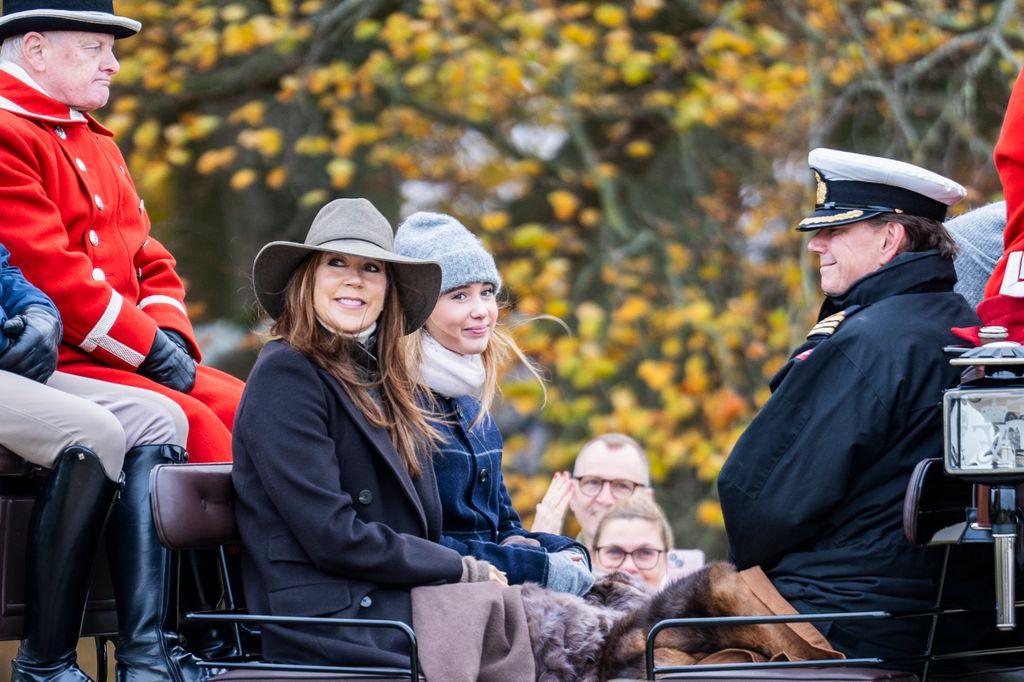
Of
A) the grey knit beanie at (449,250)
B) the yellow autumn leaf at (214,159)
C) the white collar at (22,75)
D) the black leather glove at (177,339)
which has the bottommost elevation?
the black leather glove at (177,339)

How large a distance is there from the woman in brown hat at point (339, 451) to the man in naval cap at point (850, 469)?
2.46 feet

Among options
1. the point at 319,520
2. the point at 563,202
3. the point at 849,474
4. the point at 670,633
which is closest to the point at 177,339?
the point at 319,520

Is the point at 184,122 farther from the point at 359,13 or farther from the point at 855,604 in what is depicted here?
the point at 855,604

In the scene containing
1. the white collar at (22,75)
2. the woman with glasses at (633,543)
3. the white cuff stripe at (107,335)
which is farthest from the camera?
the woman with glasses at (633,543)

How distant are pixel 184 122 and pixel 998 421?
322 inches

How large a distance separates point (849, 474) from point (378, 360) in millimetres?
1252

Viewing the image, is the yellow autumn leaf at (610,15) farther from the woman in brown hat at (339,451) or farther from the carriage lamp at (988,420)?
the carriage lamp at (988,420)

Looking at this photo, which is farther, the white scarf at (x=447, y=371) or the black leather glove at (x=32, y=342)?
the white scarf at (x=447, y=371)

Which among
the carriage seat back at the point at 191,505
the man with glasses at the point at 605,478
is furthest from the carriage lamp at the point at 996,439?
the man with glasses at the point at 605,478

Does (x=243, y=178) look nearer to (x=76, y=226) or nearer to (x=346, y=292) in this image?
(x=76, y=226)

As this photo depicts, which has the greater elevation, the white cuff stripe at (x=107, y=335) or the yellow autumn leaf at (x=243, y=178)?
the yellow autumn leaf at (x=243, y=178)

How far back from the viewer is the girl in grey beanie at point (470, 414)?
4332 mm

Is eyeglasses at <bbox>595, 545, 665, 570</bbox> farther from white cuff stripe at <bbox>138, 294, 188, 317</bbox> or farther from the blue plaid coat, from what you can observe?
white cuff stripe at <bbox>138, 294, 188, 317</bbox>

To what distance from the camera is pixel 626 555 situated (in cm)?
570
